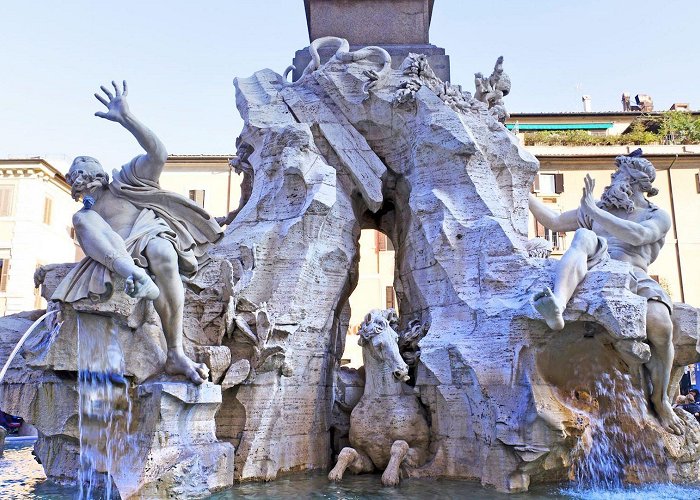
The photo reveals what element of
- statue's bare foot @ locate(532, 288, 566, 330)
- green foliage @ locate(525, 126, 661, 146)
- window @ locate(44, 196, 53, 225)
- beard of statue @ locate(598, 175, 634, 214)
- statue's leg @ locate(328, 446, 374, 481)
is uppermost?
green foliage @ locate(525, 126, 661, 146)

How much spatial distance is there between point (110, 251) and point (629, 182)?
4.90m

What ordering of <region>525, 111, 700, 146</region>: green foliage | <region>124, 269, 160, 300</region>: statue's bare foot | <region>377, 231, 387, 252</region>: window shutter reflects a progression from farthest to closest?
1. <region>525, 111, 700, 146</region>: green foliage
2. <region>377, 231, 387, 252</region>: window shutter
3. <region>124, 269, 160, 300</region>: statue's bare foot

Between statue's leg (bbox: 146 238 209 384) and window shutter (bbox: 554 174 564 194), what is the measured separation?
19303 millimetres

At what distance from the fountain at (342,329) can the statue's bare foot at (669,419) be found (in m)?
0.02

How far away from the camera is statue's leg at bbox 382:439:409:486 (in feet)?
18.2

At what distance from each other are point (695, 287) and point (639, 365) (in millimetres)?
18062

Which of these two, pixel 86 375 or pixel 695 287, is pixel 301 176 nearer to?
pixel 86 375

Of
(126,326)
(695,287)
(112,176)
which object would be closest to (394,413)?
(126,326)

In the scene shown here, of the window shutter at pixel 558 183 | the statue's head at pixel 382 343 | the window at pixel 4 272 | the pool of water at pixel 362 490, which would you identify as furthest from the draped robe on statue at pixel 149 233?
the window at pixel 4 272

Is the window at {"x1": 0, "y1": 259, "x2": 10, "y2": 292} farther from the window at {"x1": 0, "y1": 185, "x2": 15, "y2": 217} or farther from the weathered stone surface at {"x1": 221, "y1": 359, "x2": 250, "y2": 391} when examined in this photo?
the weathered stone surface at {"x1": 221, "y1": 359, "x2": 250, "y2": 391}

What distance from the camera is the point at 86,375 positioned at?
16.4 feet

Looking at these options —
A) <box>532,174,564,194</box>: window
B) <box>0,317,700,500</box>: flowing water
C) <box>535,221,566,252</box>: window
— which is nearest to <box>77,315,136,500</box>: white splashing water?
<box>0,317,700,500</box>: flowing water

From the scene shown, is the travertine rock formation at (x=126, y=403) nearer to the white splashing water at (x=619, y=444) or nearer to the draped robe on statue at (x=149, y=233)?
the draped robe on statue at (x=149, y=233)

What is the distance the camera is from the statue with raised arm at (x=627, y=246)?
18.0ft
